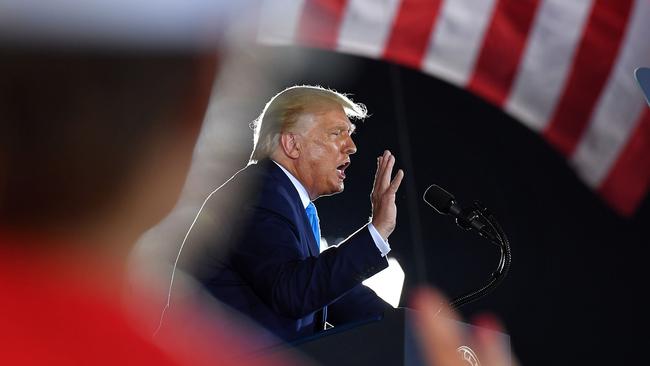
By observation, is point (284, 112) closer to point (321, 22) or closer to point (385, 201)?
point (385, 201)

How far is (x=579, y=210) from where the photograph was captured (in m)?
3.48

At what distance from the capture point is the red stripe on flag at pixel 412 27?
2.17m

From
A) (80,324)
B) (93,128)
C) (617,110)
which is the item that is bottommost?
(80,324)

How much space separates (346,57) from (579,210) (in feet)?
4.03

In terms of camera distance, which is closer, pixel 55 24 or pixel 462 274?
pixel 55 24

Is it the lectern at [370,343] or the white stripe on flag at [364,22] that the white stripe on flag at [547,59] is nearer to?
the white stripe on flag at [364,22]

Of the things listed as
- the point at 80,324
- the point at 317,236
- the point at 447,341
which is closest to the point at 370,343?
the point at 447,341

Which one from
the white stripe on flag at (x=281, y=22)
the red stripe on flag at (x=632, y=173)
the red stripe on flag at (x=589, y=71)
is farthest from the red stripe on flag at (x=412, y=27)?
the red stripe on flag at (x=632, y=173)

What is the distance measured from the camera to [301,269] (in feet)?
3.98

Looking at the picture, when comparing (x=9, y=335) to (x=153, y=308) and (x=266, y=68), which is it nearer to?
(x=153, y=308)

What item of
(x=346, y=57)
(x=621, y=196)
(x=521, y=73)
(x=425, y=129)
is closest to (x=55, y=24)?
(x=346, y=57)

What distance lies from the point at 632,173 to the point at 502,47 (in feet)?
1.70

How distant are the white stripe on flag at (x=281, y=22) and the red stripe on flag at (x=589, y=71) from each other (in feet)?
2.59

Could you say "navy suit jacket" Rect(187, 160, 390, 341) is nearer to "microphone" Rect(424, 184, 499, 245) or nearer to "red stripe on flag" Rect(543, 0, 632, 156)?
"microphone" Rect(424, 184, 499, 245)
